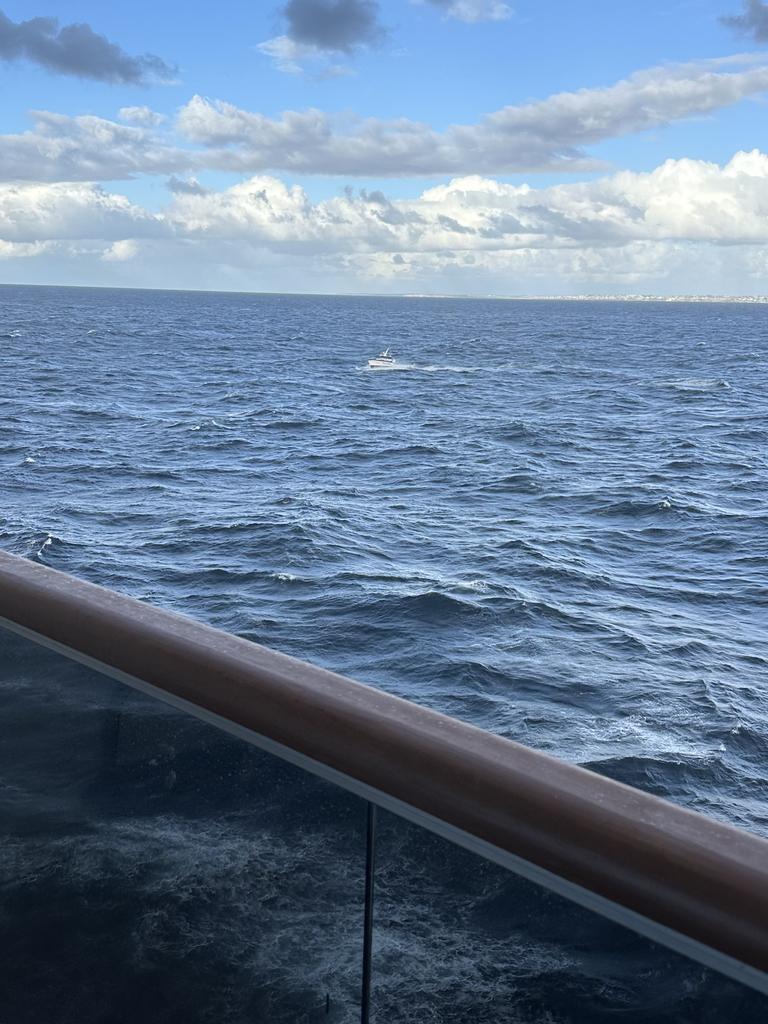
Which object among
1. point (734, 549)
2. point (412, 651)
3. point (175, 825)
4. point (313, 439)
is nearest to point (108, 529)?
point (412, 651)

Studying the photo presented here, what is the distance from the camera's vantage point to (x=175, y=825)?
5.30 feet

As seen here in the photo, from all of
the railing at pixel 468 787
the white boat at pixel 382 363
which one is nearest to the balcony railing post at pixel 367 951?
the railing at pixel 468 787

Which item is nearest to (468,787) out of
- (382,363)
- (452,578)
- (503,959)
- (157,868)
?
(503,959)

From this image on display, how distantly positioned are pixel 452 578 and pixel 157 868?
1874 cm

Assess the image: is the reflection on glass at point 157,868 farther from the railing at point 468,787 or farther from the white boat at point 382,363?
the white boat at point 382,363

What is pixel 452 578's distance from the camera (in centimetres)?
2028

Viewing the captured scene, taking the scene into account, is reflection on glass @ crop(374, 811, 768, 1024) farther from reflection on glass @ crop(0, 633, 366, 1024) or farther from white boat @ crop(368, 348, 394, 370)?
white boat @ crop(368, 348, 394, 370)

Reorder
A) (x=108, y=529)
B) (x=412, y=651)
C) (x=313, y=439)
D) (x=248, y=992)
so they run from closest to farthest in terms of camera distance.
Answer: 1. (x=248, y=992)
2. (x=412, y=651)
3. (x=108, y=529)
4. (x=313, y=439)

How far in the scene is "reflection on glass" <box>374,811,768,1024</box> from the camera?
112cm

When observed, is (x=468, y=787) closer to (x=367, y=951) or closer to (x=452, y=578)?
(x=367, y=951)

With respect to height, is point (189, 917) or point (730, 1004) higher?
point (730, 1004)

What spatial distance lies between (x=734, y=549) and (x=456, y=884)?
2395 centimetres

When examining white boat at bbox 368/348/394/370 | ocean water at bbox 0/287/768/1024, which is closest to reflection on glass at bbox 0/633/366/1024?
ocean water at bbox 0/287/768/1024

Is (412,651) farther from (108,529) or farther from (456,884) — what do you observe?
(456,884)
